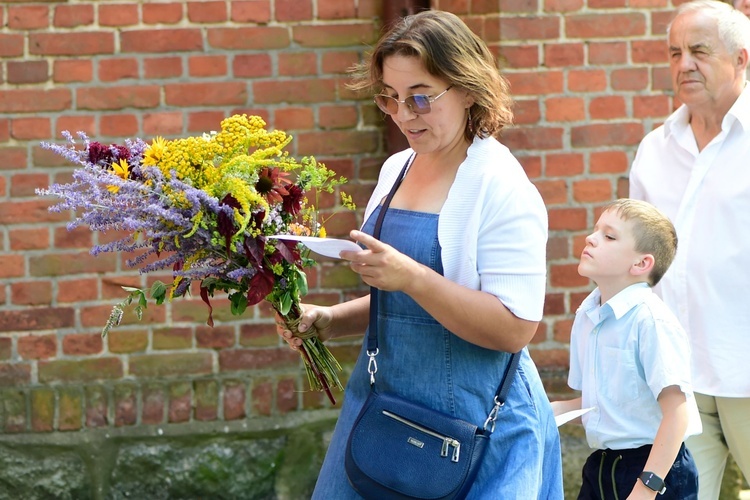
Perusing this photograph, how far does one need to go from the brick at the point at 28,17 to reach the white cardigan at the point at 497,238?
2.47m

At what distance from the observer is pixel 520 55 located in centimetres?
425

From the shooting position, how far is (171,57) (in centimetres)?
427

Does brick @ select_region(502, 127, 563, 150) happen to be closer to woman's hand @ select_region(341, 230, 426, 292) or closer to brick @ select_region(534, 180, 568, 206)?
brick @ select_region(534, 180, 568, 206)

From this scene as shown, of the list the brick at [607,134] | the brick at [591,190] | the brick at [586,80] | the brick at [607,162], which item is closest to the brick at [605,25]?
the brick at [586,80]

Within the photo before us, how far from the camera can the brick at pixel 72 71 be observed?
422cm

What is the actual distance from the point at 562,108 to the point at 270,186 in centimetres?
203

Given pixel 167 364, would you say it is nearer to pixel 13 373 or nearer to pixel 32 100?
pixel 13 373

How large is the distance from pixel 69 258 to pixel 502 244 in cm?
247

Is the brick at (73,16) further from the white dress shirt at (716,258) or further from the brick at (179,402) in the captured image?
the white dress shirt at (716,258)

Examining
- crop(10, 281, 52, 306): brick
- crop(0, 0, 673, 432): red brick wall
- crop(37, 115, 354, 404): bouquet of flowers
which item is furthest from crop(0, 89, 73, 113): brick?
crop(37, 115, 354, 404): bouquet of flowers

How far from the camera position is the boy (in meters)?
2.74

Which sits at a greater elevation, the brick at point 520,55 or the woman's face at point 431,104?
the brick at point 520,55

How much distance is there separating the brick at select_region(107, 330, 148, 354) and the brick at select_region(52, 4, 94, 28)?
49.3 inches

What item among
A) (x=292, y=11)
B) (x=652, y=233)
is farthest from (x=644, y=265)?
(x=292, y=11)
